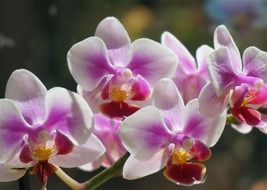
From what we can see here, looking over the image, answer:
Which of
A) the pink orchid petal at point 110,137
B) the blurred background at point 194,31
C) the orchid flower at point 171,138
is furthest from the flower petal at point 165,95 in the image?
the blurred background at point 194,31

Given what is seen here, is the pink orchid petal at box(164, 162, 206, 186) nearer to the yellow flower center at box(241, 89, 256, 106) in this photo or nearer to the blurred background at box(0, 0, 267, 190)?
the yellow flower center at box(241, 89, 256, 106)

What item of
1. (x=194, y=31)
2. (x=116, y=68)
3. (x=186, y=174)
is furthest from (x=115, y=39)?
(x=194, y=31)

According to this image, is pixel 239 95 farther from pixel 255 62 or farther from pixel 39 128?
pixel 39 128

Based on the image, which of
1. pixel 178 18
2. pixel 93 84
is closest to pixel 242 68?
pixel 93 84

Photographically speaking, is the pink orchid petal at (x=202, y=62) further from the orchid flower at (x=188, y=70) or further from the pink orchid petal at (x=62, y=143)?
the pink orchid petal at (x=62, y=143)

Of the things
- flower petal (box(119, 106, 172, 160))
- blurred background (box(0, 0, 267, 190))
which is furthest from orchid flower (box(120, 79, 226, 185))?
blurred background (box(0, 0, 267, 190))

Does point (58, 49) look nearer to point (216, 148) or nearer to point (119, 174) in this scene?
A: point (216, 148)
